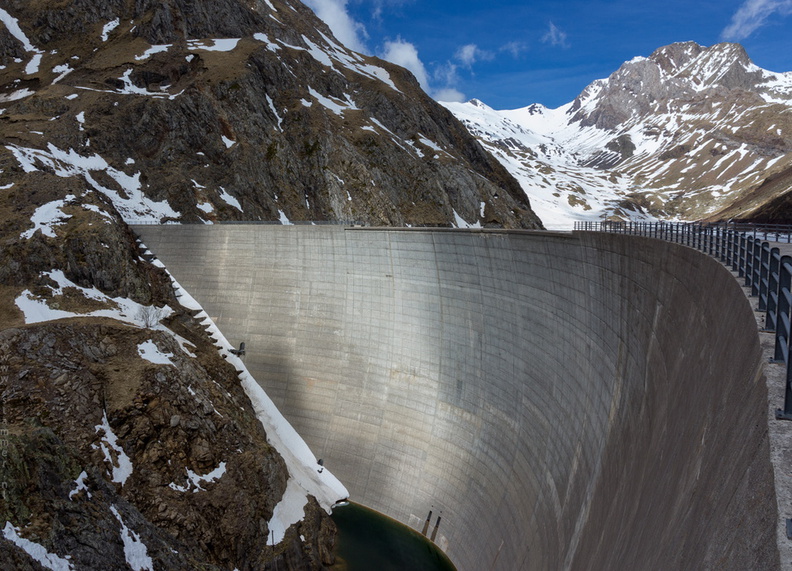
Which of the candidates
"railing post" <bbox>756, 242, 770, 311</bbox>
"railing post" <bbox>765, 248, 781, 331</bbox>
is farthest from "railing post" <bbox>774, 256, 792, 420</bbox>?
"railing post" <bbox>756, 242, 770, 311</bbox>

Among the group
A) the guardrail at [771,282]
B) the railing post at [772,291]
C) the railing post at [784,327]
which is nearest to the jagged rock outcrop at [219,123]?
the guardrail at [771,282]

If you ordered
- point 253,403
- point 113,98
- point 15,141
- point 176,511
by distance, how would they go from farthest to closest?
1. point 113,98
2. point 15,141
3. point 253,403
4. point 176,511

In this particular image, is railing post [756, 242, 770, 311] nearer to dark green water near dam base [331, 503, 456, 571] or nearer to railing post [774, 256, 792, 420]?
railing post [774, 256, 792, 420]

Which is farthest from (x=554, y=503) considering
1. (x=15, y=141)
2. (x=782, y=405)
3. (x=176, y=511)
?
(x=15, y=141)

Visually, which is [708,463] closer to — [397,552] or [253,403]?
[397,552]

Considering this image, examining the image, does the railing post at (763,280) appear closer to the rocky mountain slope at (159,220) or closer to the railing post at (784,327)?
the railing post at (784,327)

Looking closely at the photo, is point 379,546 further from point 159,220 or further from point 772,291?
point 159,220
